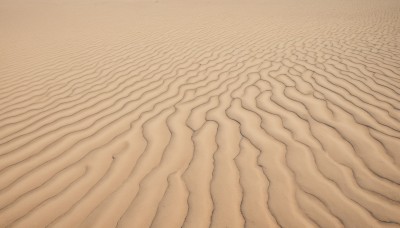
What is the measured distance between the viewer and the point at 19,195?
2188 millimetres

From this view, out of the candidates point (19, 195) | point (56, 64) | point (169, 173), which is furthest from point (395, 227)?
point (56, 64)

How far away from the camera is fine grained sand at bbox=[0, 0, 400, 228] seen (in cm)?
199

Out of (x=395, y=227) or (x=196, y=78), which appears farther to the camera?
(x=196, y=78)

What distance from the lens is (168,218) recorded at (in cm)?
194

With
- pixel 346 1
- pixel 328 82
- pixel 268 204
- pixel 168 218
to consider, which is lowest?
pixel 346 1

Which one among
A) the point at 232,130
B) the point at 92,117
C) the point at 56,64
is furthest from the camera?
the point at 56,64

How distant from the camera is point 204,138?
2797 millimetres

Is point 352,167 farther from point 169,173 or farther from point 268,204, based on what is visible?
point 169,173

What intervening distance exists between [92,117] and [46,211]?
1.50m

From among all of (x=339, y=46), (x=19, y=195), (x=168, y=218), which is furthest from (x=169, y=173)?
(x=339, y=46)

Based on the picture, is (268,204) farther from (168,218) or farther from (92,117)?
(92,117)

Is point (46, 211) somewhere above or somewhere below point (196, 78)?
above

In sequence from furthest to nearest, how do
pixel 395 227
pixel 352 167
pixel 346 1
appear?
pixel 346 1 → pixel 352 167 → pixel 395 227

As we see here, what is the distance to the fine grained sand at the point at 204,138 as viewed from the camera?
6.53 ft
